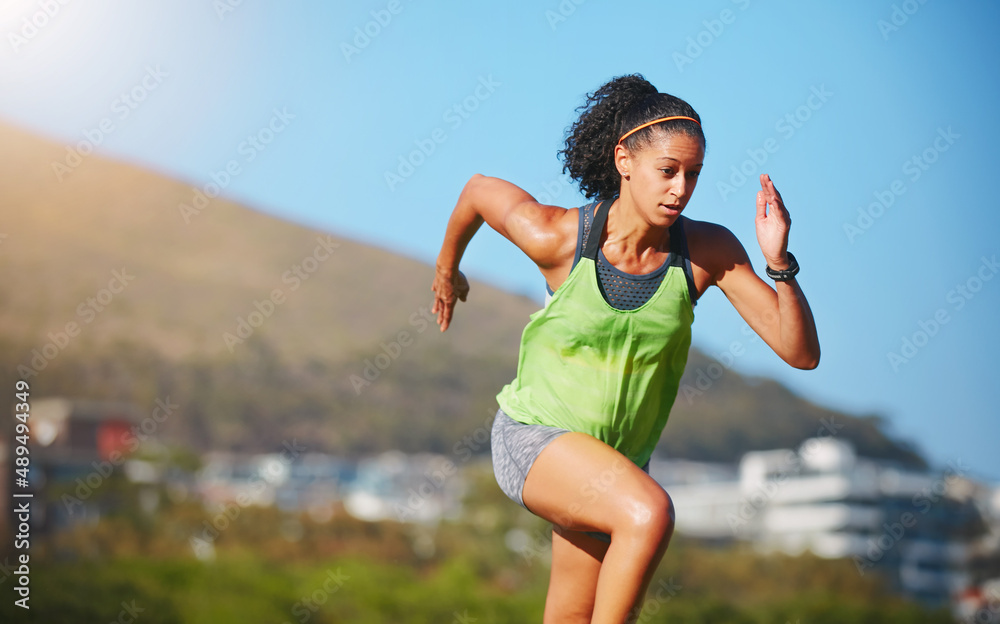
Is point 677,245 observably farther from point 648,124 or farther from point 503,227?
point 503,227

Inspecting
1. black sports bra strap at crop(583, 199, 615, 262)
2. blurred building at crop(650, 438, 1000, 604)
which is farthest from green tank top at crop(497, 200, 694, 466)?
blurred building at crop(650, 438, 1000, 604)

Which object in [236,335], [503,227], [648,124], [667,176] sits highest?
[236,335]

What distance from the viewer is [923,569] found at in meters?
20.6

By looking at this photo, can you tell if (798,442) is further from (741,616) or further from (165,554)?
(165,554)

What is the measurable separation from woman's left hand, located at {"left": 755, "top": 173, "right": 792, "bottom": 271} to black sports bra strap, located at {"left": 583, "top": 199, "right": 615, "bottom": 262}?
40 cm

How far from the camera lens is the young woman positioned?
240 cm

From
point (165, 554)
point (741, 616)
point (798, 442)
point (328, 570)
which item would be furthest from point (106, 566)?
point (798, 442)

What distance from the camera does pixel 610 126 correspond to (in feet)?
8.99

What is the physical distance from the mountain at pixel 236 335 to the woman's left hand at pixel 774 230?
915 inches

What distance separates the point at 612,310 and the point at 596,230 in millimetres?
219

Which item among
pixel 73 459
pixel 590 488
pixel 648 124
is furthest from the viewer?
pixel 73 459

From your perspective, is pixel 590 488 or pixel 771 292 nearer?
pixel 590 488

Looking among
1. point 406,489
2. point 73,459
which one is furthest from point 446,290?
point 406,489

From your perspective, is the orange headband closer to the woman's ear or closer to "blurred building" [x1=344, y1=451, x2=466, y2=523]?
the woman's ear
